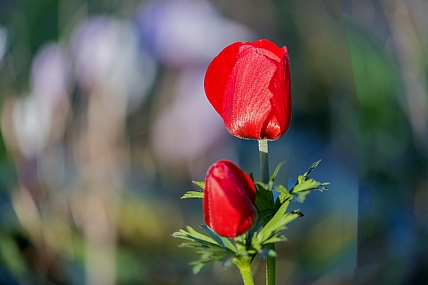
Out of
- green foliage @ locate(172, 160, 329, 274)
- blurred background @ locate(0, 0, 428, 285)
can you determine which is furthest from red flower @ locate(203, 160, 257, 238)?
blurred background @ locate(0, 0, 428, 285)

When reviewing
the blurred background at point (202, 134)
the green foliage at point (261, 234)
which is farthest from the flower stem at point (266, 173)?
the blurred background at point (202, 134)

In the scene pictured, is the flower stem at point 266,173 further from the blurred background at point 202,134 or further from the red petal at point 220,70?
the blurred background at point 202,134

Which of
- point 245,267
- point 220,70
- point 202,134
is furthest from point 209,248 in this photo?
point 202,134

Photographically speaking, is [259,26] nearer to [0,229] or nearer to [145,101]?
[145,101]

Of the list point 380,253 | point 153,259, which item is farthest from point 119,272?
point 380,253

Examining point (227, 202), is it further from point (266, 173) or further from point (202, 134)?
point (202, 134)

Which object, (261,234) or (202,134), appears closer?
(261,234)
